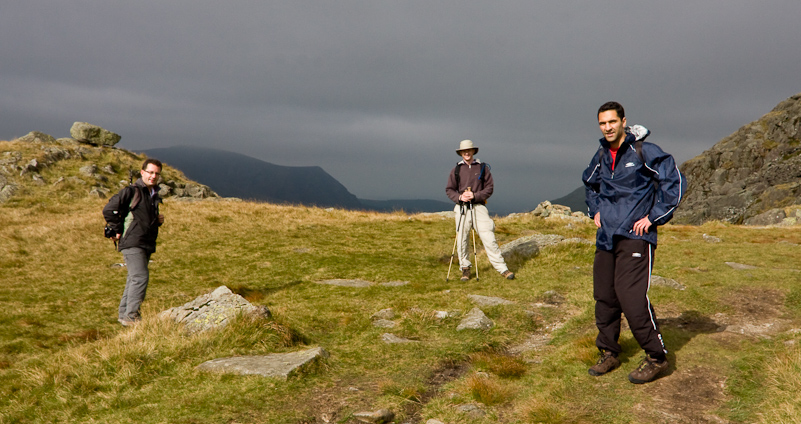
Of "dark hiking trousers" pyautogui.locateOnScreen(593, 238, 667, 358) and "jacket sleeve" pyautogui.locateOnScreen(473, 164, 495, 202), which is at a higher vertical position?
"jacket sleeve" pyautogui.locateOnScreen(473, 164, 495, 202)

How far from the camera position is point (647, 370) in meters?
5.76

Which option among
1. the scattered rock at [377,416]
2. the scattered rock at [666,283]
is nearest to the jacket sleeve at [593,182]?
the scattered rock at [377,416]

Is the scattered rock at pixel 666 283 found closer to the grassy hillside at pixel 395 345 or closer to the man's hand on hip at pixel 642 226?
the grassy hillside at pixel 395 345

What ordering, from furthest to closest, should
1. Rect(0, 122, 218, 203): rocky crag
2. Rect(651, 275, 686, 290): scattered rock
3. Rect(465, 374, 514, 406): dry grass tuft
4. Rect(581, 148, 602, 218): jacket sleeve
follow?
Rect(0, 122, 218, 203): rocky crag
Rect(651, 275, 686, 290): scattered rock
Rect(581, 148, 602, 218): jacket sleeve
Rect(465, 374, 514, 406): dry grass tuft

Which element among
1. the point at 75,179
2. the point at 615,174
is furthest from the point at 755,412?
the point at 75,179

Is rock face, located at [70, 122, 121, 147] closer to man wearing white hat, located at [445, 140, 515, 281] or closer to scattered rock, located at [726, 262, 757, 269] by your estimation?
man wearing white hat, located at [445, 140, 515, 281]

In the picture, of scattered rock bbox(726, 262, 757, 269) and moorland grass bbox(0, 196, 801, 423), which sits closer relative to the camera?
moorland grass bbox(0, 196, 801, 423)

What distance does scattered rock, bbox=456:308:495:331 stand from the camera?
28.0 ft

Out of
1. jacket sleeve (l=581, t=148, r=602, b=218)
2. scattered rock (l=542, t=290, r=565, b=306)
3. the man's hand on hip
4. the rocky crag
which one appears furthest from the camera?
the rocky crag

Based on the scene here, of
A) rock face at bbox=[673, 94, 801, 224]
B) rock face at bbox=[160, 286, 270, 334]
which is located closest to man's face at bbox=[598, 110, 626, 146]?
rock face at bbox=[160, 286, 270, 334]

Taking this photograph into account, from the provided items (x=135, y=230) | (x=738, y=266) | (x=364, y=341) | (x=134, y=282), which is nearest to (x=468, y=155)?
(x=364, y=341)

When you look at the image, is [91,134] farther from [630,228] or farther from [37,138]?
[630,228]

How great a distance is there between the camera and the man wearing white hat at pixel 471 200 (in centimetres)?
1277

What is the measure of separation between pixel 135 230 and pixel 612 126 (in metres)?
9.18
